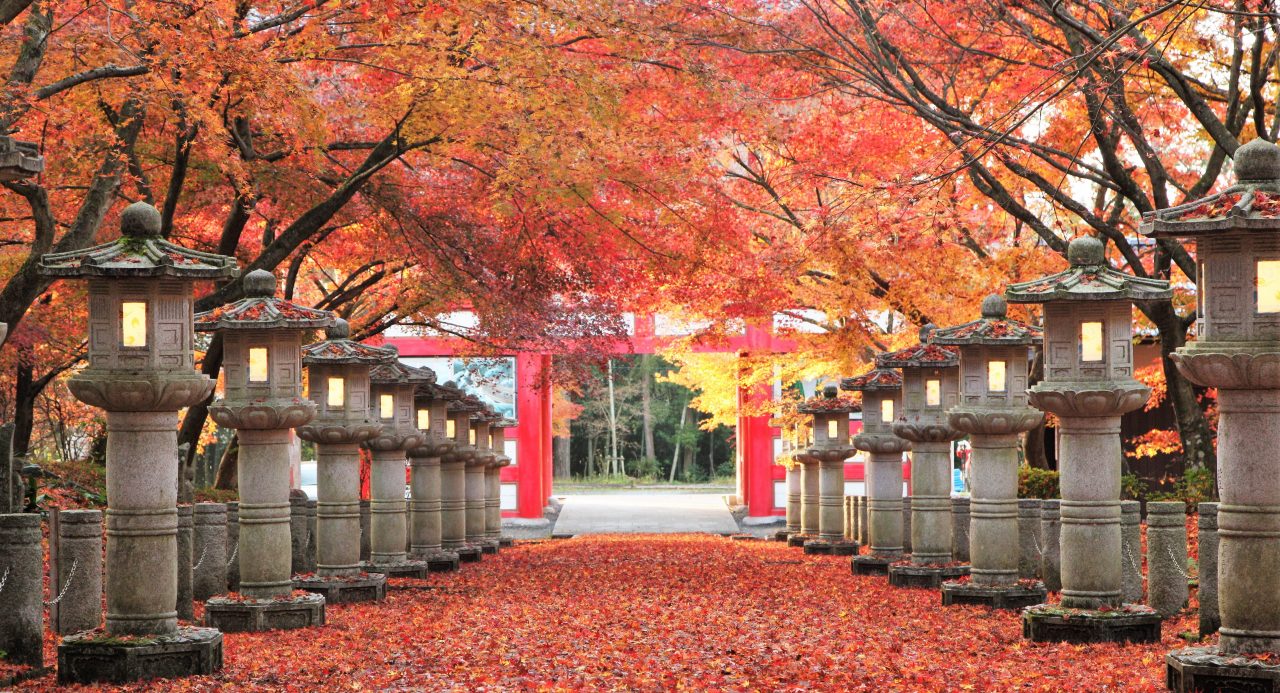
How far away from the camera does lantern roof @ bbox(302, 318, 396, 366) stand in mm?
17016

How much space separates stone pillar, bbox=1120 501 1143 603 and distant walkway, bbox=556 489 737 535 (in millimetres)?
24445

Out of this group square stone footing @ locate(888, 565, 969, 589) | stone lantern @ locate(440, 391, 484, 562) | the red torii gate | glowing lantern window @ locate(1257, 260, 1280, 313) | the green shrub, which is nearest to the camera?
glowing lantern window @ locate(1257, 260, 1280, 313)

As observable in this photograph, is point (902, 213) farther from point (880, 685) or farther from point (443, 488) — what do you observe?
point (443, 488)

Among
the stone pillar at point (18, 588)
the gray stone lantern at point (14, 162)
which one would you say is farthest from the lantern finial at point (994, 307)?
the gray stone lantern at point (14, 162)

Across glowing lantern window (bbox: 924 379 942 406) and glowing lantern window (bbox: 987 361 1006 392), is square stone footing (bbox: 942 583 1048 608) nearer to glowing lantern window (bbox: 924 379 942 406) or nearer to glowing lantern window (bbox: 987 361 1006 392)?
glowing lantern window (bbox: 987 361 1006 392)

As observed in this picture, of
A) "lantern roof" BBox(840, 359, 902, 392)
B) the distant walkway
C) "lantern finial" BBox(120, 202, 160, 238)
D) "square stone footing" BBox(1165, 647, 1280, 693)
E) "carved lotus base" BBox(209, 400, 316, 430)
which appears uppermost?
"lantern finial" BBox(120, 202, 160, 238)

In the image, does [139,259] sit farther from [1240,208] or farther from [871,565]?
[871,565]

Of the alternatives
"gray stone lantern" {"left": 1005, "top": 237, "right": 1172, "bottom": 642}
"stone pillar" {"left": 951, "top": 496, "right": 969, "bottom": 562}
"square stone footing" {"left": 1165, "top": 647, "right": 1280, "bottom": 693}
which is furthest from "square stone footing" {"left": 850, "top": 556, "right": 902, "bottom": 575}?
"square stone footing" {"left": 1165, "top": 647, "right": 1280, "bottom": 693}

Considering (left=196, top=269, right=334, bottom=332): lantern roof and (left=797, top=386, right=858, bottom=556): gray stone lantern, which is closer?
(left=196, top=269, right=334, bottom=332): lantern roof

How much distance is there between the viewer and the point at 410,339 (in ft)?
134

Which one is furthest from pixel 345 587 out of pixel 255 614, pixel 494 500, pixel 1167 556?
pixel 494 500

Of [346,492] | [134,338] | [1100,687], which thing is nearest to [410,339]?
[346,492]

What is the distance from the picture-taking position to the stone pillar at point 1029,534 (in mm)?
16281

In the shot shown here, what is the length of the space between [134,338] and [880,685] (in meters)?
5.95
